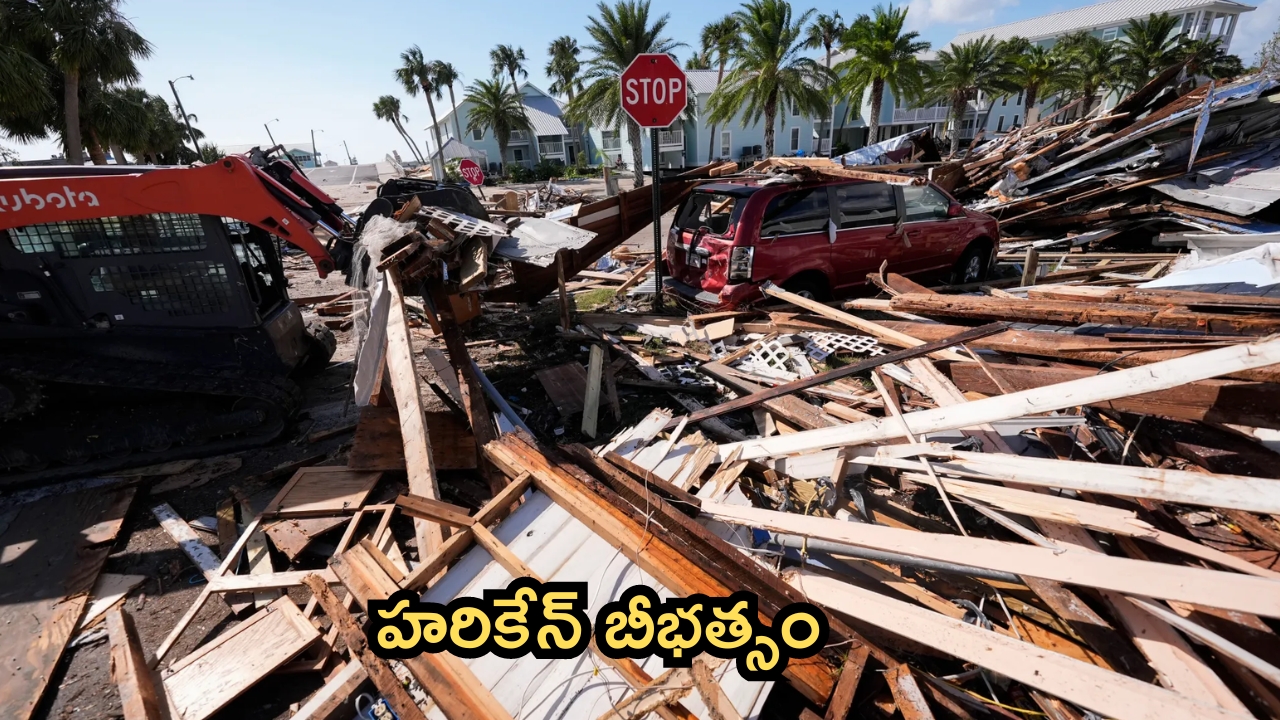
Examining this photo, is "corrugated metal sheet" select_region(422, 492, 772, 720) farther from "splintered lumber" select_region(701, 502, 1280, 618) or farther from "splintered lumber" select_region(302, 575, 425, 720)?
"splintered lumber" select_region(701, 502, 1280, 618)

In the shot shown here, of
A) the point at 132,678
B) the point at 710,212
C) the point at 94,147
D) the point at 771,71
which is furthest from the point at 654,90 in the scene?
the point at 94,147

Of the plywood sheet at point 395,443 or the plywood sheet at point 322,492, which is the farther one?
the plywood sheet at point 395,443

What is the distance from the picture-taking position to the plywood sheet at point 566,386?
5543mm

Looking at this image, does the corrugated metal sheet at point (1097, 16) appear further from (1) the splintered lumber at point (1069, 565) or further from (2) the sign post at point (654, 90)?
(1) the splintered lumber at point (1069, 565)

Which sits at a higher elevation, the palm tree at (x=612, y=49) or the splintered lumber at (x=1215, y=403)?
the palm tree at (x=612, y=49)

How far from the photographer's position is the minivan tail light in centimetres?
641

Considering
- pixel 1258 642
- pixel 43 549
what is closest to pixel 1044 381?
pixel 1258 642

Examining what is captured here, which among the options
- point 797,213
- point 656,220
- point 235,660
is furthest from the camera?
point 656,220

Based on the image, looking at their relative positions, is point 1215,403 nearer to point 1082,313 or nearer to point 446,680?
point 1082,313

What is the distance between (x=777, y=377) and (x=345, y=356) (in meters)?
6.30

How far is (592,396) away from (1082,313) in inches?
185

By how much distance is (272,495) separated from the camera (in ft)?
14.9

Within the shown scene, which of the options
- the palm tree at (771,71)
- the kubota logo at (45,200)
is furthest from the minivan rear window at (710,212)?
the palm tree at (771,71)

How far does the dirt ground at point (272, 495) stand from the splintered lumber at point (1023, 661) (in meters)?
2.84
